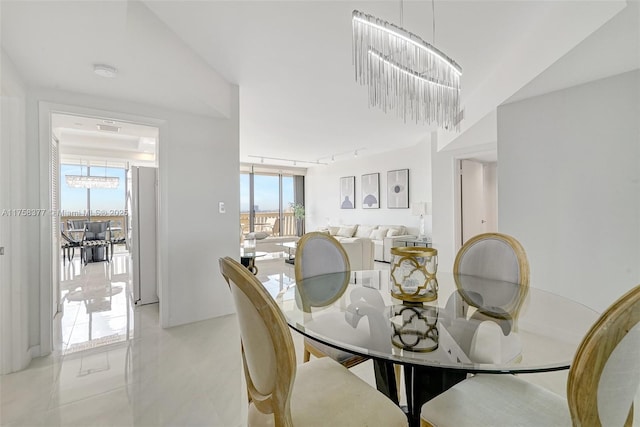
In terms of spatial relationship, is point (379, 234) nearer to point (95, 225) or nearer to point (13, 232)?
point (13, 232)

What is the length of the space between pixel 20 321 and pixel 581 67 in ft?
14.8

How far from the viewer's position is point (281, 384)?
0.84 m

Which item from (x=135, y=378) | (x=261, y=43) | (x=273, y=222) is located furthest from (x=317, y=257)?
(x=273, y=222)

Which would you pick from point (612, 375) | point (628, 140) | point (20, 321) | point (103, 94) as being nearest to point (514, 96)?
point (628, 140)

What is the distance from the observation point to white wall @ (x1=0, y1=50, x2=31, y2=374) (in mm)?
1998

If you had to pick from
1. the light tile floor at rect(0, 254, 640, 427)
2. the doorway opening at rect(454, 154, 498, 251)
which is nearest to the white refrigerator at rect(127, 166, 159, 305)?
the light tile floor at rect(0, 254, 640, 427)

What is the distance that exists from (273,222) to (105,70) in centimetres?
783

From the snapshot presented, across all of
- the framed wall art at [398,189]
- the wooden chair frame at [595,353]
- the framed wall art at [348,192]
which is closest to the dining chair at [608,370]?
the wooden chair frame at [595,353]

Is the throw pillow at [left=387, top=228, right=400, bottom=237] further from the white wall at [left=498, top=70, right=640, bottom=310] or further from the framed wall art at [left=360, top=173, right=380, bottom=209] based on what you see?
the white wall at [left=498, top=70, right=640, bottom=310]

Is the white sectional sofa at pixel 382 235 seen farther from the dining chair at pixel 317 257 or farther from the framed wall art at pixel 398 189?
the dining chair at pixel 317 257

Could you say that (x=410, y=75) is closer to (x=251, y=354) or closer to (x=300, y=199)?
(x=251, y=354)

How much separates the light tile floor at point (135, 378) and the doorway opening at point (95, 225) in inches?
1.7

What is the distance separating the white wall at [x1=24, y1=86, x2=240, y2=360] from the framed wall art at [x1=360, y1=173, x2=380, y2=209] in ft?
16.1

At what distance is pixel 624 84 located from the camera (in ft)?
7.44
